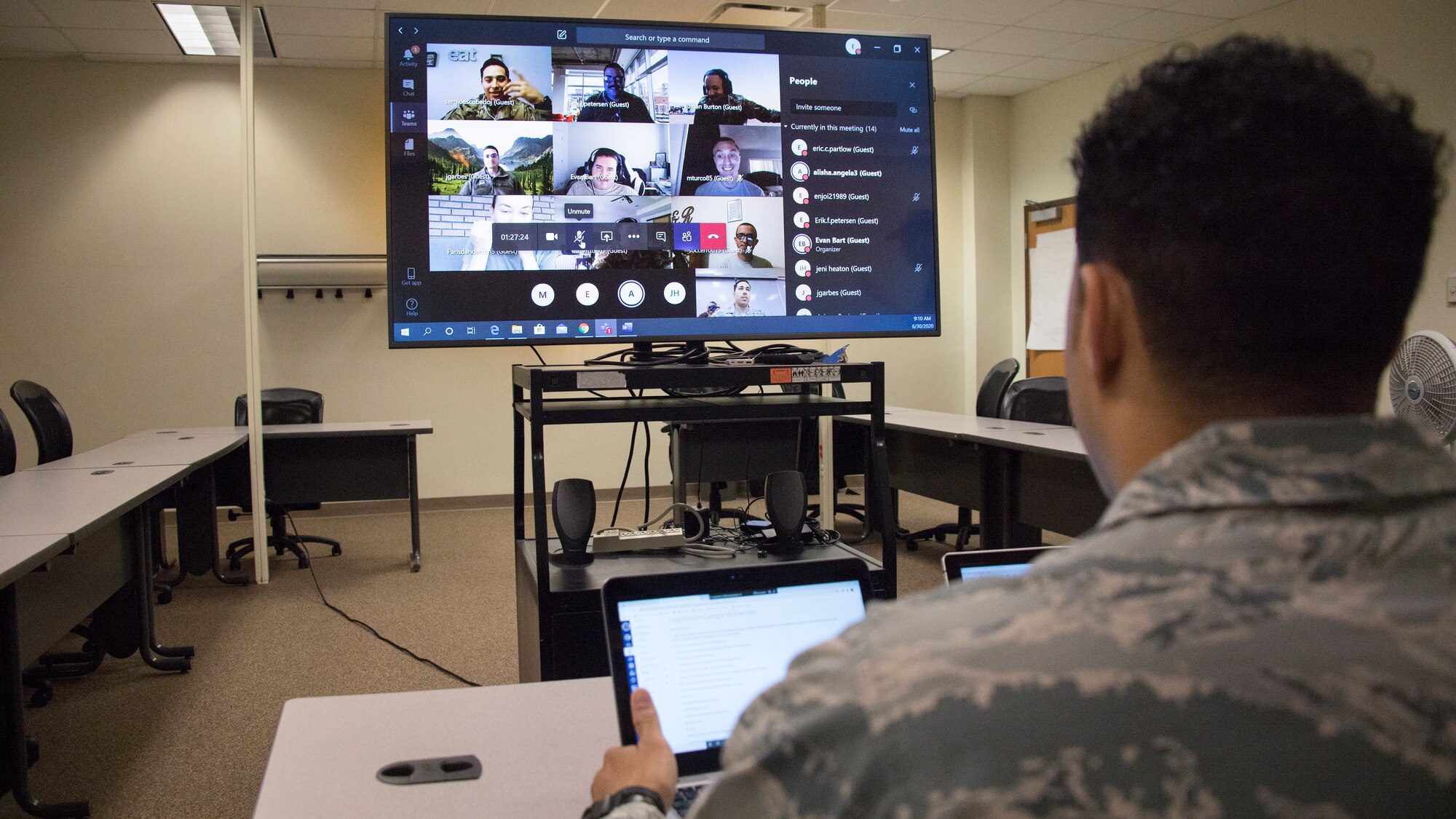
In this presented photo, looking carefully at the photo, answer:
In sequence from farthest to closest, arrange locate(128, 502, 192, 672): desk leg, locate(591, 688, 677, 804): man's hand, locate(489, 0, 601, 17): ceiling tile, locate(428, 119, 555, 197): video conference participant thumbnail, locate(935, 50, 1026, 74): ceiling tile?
locate(935, 50, 1026, 74): ceiling tile → locate(489, 0, 601, 17): ceiling tile → locate(128, 502, 192, 672): desk leg → locate(428, 119, 555, 197): video conference participant thumbnail → locate(591, 688, 677, 804): man's hand

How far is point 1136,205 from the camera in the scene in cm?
49

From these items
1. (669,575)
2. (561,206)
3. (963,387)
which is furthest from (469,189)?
(963,387)

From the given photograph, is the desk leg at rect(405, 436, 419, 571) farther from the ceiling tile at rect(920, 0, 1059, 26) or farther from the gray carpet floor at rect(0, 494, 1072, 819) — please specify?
the ceiling tile at rect(920, 0, 1059, 26)

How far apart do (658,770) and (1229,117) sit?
60 cm

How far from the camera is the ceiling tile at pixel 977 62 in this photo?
5.94 m

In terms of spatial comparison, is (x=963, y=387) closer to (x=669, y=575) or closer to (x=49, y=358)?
(x=49, y=358)

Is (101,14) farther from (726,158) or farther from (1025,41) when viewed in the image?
(1025,41)

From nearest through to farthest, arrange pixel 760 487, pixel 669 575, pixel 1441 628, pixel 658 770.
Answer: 1. pixel 1441 628
2. pixel 658 770
3. pixel 669 575
4. pixel 760 487

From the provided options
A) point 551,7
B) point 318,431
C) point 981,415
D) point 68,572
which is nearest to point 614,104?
point 68,572

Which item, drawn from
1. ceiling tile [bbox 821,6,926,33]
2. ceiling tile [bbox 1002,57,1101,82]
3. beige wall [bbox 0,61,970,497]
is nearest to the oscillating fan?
ceiling tile [bbox 821,6,926,33]

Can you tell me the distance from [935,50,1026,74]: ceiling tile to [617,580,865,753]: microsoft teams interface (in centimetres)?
551

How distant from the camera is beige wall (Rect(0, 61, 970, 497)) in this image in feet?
18.6

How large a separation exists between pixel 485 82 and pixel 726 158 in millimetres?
473

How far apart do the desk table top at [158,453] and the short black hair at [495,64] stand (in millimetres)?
2373
